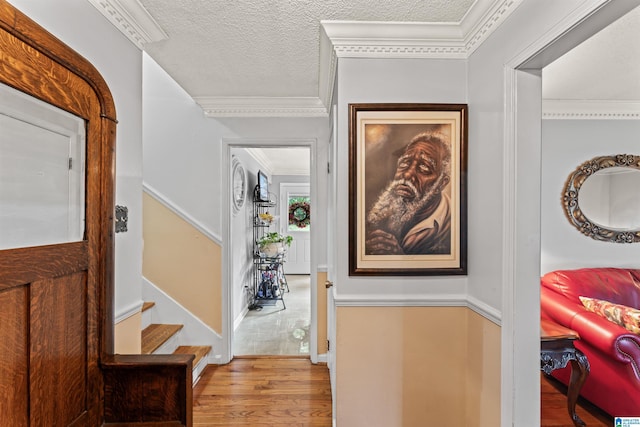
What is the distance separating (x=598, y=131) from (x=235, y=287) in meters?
4.21

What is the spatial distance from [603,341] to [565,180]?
1.76m

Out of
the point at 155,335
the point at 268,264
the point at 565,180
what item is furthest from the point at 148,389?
the point at 268,264

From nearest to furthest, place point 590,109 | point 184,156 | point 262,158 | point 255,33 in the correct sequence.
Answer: point 255,33, point 184,156, point 590,109, point 262,158

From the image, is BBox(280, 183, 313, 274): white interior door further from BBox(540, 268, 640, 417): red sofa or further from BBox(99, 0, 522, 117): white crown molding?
BBox(99, 0, 522, 117): white crown molding

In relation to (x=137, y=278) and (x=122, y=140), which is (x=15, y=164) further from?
(x=137, y=278)

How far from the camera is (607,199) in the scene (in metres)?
3.06

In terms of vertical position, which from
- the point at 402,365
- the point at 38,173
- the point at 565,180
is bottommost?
the point at 402,365

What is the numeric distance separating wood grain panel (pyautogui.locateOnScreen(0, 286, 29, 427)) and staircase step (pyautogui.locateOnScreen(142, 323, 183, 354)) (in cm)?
115

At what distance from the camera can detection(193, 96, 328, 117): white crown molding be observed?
2.69m

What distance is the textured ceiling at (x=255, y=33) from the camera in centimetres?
150

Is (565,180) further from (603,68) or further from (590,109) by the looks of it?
(603,68)

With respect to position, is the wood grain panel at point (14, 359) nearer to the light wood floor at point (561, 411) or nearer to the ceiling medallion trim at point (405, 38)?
the ceiling medallion trim at point (405, 38)

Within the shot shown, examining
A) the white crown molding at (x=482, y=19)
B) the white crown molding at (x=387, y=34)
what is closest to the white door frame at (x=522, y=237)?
the white crown molding at (x=482, y=19)

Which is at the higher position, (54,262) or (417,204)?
(417,204)
